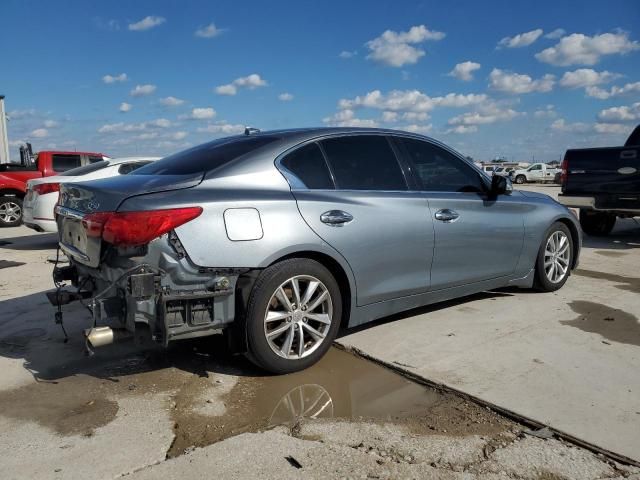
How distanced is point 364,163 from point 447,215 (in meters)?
0.84

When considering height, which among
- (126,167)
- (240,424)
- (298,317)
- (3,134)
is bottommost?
(240,424)

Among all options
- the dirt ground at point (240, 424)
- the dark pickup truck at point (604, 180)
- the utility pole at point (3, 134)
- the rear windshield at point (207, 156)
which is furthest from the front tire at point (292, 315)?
the utility pole at point (3, 134)

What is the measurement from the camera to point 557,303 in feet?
16.6

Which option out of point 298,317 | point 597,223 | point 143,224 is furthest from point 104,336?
point 597,223

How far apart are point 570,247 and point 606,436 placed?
3.32 metres

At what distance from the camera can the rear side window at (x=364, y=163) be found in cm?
382

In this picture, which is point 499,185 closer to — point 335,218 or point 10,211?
point 335,218

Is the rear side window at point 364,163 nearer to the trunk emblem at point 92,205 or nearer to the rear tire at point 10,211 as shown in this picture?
the trunk emblem at point 92,205

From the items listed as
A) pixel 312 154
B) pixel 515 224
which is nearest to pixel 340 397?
pixel 312 154

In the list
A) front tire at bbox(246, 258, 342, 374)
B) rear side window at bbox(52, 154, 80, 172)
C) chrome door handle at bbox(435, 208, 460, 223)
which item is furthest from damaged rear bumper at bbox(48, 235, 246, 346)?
rear side window at bbox(52, 154, 80, 172)

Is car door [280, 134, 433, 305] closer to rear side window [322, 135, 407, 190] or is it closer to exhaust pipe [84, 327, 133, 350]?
rear side window [322, 135, 407, 190]

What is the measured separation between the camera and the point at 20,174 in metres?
12.3

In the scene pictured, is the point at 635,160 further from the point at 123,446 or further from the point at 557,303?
the point at 123,446

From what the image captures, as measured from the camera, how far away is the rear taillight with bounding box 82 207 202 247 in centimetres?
297
